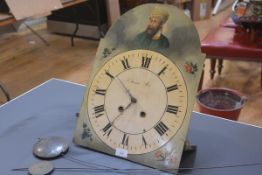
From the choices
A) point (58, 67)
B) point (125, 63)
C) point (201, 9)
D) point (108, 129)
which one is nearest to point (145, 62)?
point (125, 63)

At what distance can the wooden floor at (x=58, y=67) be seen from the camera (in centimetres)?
246

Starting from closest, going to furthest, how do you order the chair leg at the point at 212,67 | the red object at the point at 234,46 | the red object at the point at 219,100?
the red object at the point at 219,100 < the red object at the point at 234,46 < the chair leg at the point at 212,67

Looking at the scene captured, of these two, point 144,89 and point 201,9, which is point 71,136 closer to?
point 144,89

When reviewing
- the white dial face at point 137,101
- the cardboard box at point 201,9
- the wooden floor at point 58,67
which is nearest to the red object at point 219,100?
the wooden floor at point 58,67

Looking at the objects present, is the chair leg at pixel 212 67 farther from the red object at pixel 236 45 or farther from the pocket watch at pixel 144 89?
the pocket watch at pixel 144 89

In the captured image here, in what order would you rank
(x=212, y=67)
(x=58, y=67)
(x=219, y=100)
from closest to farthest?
(x=219, y=100) < (x=212, y=67) < (x=58, y=67)

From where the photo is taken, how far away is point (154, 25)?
2.12ft

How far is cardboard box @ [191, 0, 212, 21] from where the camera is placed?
4.20 m

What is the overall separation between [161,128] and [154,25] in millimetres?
200

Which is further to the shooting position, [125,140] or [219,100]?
[219,100]

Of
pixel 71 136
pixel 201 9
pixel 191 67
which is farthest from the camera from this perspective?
pixel 201 9

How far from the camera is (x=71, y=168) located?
0.65 m

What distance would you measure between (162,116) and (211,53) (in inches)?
62.2

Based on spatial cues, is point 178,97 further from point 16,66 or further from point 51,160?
point 16,66
